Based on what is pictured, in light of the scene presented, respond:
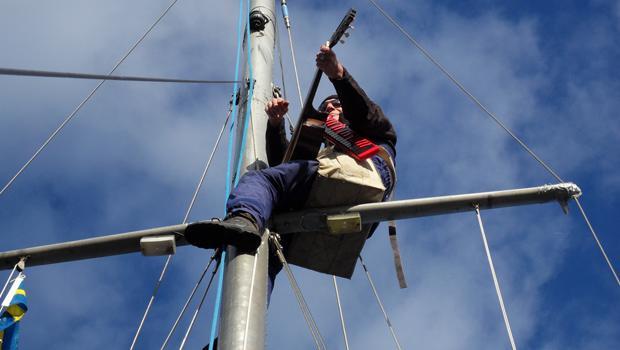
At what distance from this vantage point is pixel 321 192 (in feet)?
19.1

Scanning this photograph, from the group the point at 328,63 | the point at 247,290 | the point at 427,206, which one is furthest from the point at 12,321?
the point at 427,206

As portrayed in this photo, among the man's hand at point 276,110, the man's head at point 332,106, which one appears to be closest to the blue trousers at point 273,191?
the man's hand at point 276,110

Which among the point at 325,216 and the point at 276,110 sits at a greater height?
the point at 276,110

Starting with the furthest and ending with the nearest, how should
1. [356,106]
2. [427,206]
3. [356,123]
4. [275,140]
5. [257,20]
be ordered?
1. [257,20]
2. [275,140]
3. [356,123]
4. [356,106]
5. [427,206]

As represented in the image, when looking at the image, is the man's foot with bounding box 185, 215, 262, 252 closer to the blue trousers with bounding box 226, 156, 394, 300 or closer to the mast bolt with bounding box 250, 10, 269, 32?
the blue trousers with bounding box 226, 156, 394, 300

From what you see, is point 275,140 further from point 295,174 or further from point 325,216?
point 325,216

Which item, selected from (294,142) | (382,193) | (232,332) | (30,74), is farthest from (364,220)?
(30,74)

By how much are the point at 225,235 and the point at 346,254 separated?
1.92 meters

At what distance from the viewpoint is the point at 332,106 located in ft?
22.8

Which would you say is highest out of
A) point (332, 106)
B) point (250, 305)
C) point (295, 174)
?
point (332, 106)

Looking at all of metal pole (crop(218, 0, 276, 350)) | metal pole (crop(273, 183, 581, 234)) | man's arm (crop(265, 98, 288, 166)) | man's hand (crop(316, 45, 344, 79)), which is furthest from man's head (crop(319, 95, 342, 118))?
metal pole (crop(273, 183, 581, 234))

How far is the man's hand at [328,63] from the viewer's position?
576 cm

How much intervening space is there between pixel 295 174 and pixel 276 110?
773mm

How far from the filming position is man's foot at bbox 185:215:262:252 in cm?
462
